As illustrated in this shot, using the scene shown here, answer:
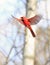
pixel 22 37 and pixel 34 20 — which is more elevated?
pixel 34 20

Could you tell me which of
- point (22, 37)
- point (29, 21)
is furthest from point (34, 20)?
point (22, 37)

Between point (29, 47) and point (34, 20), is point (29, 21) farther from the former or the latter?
point (29, 47)

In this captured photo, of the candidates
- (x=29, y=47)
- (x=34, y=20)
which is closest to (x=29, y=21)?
(x=34, y=20)

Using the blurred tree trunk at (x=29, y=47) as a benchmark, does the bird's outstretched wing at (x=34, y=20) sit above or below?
above

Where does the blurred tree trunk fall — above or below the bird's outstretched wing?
below

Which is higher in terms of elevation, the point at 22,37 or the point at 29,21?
the point at 29,21

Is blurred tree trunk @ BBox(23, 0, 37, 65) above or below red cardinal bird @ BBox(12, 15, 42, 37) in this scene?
below

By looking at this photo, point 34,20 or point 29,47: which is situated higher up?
point 34,20

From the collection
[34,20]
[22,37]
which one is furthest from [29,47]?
[34,20]
